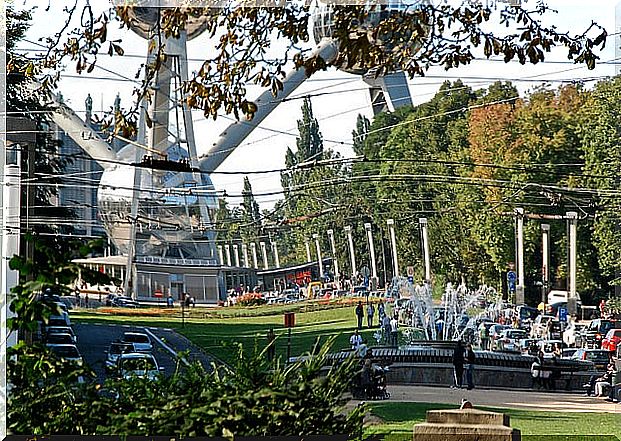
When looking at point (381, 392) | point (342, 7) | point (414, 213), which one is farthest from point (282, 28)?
point (381, 392)

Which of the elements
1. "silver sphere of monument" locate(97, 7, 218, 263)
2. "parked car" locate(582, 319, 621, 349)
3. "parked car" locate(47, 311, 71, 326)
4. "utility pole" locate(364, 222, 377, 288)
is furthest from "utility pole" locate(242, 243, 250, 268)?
"parked car" locate(582, 319, 621, 349)

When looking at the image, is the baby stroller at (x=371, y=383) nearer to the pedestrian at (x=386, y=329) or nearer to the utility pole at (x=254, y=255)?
the pedestrian at (x=386, y=329)

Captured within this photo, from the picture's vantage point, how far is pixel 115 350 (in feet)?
13.8

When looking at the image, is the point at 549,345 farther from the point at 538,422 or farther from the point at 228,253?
the point at 228,253

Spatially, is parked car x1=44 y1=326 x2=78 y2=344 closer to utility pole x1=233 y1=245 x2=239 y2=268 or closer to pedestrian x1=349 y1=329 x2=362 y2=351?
utility pole x1=233 y1=245 x2=239 y2=268

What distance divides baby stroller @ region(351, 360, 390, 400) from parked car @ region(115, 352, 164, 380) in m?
0.82

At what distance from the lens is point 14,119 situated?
4121mm

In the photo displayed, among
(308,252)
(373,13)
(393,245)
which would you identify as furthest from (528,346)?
(373,13)

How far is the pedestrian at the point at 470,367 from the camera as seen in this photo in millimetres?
4242

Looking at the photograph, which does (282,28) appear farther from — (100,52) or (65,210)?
(65,210)

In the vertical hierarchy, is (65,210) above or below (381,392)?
above

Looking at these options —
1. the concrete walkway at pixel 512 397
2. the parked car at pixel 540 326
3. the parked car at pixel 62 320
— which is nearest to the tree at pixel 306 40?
the parked car at pixel 62 320

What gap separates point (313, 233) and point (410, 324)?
1.84 feet

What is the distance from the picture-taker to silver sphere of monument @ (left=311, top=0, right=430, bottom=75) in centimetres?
398
